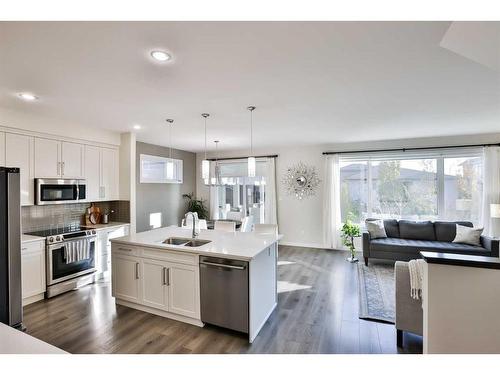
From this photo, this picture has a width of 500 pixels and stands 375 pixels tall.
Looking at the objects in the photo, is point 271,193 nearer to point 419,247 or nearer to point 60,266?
point 419,247

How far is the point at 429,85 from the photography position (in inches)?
98.8

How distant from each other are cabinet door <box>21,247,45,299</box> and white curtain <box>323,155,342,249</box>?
5331 mm

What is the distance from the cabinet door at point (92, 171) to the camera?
416 centimetres

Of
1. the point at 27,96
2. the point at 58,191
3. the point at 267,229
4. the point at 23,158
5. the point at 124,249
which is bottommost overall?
the point at 124,249

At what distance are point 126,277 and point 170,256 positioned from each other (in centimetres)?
79

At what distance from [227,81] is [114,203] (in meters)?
3.69

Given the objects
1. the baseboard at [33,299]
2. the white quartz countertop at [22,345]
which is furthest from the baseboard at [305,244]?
the white quartz countertop at [22,345]

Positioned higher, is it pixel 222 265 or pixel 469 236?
pixel 222 265

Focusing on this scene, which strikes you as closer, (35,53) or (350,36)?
(350,36)

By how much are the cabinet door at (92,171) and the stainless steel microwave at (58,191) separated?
107mm

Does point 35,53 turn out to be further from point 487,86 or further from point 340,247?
point 340,247

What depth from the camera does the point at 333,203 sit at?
586cm

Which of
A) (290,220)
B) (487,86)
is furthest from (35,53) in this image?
(290,220)

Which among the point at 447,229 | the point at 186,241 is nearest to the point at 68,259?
the point at 186,241
